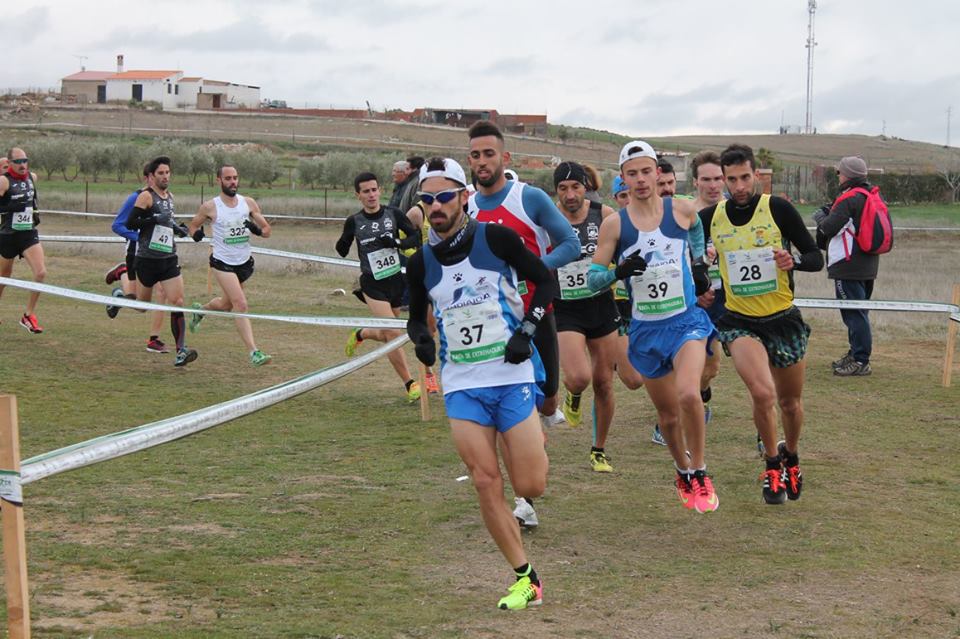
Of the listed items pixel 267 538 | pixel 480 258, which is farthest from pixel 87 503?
→ pixel 480 258

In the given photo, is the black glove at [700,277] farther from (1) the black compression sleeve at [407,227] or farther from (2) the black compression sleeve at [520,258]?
(1) the black compression sleeve at [407,227]

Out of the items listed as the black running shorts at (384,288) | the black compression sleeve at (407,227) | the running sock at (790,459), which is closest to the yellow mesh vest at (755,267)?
the running sock at (790,459)

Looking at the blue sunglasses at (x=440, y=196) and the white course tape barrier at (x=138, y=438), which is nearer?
the white course tape barrier at (x=138, y=438)

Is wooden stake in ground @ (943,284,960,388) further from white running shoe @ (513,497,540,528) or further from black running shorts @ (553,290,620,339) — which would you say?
white running shoe @ (513,497,540,528)

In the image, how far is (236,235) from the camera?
14.2 m

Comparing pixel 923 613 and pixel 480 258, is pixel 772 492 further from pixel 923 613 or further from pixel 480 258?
pixel 480 258

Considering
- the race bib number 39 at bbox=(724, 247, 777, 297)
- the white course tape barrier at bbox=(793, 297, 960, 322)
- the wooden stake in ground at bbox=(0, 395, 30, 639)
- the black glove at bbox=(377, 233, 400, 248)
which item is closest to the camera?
the wooden stake in ground at bbox=(0, 395, 30, 639)

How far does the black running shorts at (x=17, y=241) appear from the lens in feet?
54.1

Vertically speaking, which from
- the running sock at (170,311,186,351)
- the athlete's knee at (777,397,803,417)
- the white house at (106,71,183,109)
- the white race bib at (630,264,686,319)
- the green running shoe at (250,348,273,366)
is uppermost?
the white house at (106,71,183,109)

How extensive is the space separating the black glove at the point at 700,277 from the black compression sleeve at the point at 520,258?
1805mm

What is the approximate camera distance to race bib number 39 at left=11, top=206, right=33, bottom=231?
16.5 metres

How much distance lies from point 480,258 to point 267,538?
2.42 metres

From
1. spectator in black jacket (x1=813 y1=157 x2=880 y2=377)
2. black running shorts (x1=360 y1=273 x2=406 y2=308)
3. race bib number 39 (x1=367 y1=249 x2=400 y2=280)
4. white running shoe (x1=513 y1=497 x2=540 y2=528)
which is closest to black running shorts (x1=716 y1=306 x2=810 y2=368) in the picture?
white running shoe (x1=513 y1=497 x2=540 y2=528)

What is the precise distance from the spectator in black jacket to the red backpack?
0.05 m
